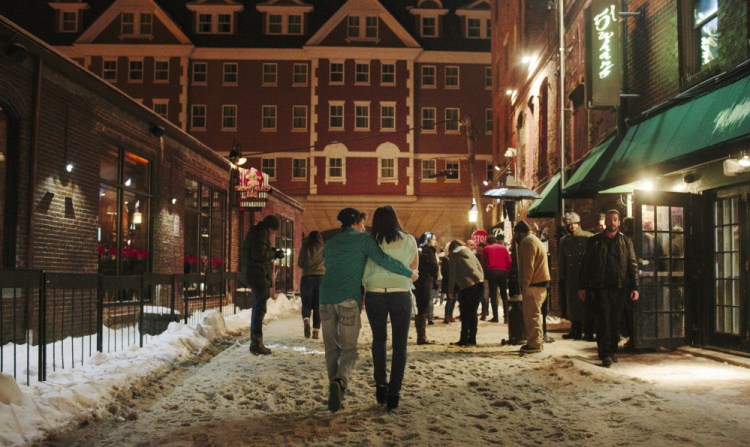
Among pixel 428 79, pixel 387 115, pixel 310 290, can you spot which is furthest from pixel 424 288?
pixel 428 79

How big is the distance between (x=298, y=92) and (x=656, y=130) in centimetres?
3543

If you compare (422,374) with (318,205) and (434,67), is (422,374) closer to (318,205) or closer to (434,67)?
(318,205)

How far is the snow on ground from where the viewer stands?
218 inches

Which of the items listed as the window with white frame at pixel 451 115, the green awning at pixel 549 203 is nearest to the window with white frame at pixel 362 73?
the window with white frame at pixel 451 115

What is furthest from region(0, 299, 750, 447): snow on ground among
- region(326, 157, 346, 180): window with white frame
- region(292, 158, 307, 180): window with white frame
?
region(292, 158, 307, 180): window with white frame

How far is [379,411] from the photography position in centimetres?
649

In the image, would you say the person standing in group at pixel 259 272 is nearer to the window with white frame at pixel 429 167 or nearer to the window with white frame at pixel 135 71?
the window with white frame at pixel 429 167

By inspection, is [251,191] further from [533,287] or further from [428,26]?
[428,26]

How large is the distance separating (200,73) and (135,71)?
13.0 ft

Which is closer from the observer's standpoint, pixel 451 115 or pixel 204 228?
pixel 204 228

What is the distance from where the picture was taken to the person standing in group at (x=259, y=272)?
413 inches

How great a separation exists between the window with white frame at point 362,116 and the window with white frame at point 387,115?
2.91 ft

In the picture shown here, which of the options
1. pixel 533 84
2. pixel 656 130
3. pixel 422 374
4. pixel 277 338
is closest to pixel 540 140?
pixel 533 84

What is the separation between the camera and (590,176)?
12961mm
